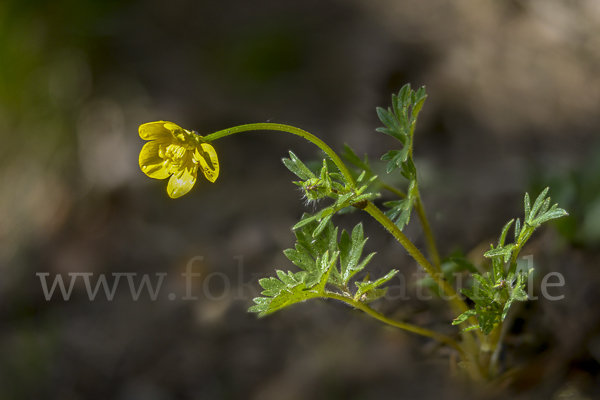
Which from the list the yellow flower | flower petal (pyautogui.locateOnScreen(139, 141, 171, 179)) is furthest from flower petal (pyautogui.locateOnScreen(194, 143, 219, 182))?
flower petal (pyautogui.locateOnScreen(139, 141, 171, 179))

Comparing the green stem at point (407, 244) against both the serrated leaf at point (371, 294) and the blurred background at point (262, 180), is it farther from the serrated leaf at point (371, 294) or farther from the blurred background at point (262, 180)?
the blurred background at point (262, 180)

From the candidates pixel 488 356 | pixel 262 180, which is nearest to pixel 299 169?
pixel 488 356

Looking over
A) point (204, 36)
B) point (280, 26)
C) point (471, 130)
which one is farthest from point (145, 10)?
point (471, 130)

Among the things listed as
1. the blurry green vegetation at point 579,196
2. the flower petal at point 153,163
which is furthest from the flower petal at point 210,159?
the blurry green vegetation at point 579,196

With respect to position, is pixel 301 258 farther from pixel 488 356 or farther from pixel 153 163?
pixel 488 356

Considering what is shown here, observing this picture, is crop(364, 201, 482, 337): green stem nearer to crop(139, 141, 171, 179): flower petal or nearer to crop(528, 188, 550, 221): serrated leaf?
crop(528, 188, 550, 221): serrated leaf

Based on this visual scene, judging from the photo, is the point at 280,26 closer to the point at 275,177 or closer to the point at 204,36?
the point at 204,36
